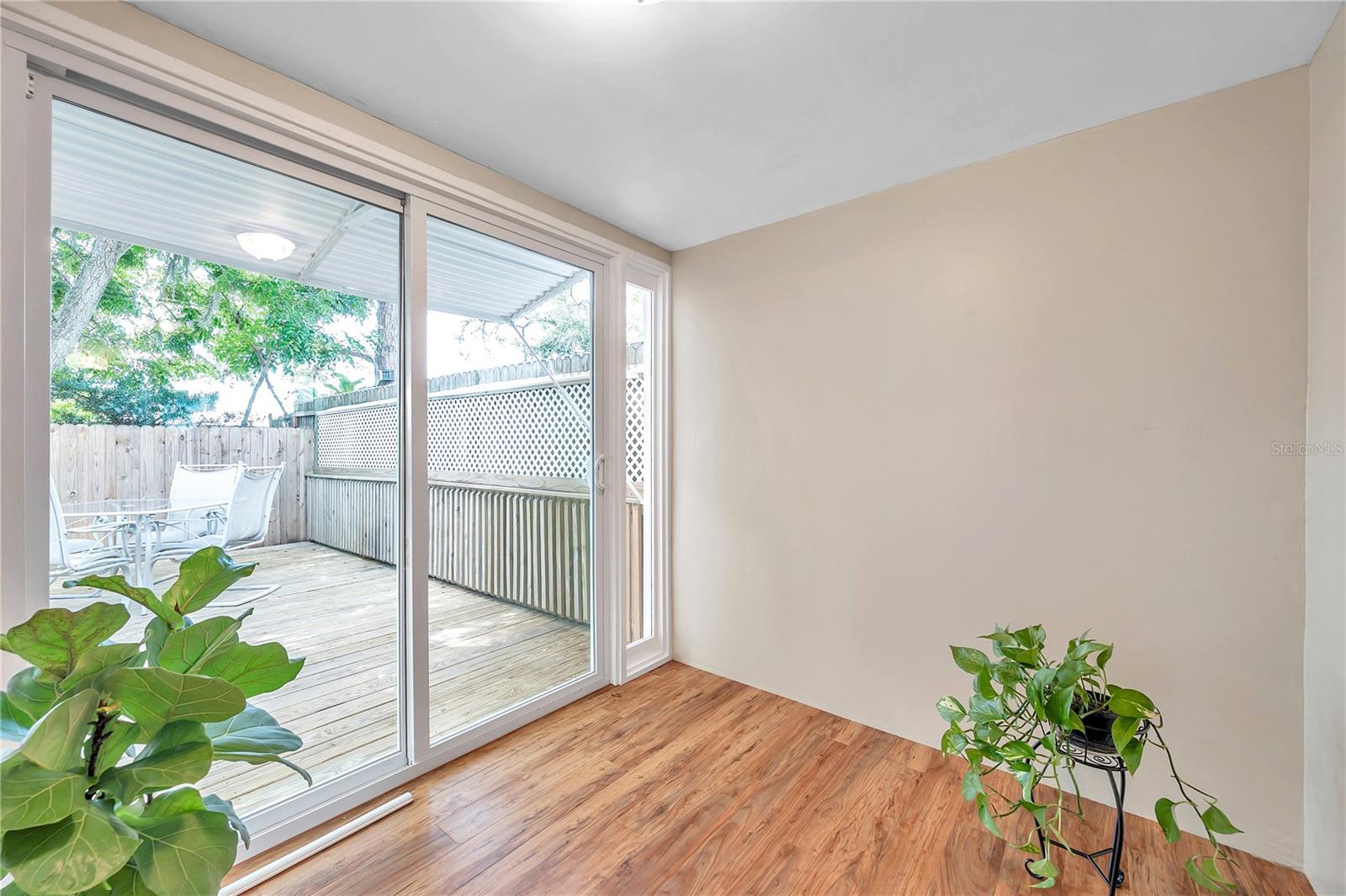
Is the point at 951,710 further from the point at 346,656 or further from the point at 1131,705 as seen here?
the point at 346,656

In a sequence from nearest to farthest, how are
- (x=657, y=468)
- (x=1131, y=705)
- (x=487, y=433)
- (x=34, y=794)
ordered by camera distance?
(x=34, y=794), (x=1131, y=705), (x=487, y=433), (x=657, y=468)

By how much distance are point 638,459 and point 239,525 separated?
189 centimetres

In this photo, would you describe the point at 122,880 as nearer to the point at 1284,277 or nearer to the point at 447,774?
the point at 447,774

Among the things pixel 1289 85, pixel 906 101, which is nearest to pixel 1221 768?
pixel 1289 85

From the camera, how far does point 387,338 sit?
2.02 metres

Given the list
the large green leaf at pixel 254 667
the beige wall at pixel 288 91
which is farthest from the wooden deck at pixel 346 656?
the beige wall at pixel 288 91

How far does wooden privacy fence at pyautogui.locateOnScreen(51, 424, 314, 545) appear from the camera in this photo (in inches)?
55.0

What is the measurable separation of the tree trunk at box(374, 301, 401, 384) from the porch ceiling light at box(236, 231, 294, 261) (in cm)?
32

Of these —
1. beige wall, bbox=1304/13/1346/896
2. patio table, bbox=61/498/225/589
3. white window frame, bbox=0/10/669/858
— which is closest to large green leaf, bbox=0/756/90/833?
white window frame, bbox=0/10/669/858

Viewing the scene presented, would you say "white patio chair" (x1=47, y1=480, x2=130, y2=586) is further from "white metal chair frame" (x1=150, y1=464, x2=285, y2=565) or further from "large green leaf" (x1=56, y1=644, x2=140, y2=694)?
"large green leaf" (x1=56, y1=644, x2=140, y2=694)

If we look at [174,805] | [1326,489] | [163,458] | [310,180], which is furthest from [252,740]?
[1326,489]

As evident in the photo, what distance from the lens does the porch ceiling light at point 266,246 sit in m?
1.71

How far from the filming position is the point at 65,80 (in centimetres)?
135

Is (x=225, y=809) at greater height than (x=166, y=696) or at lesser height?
lesser
